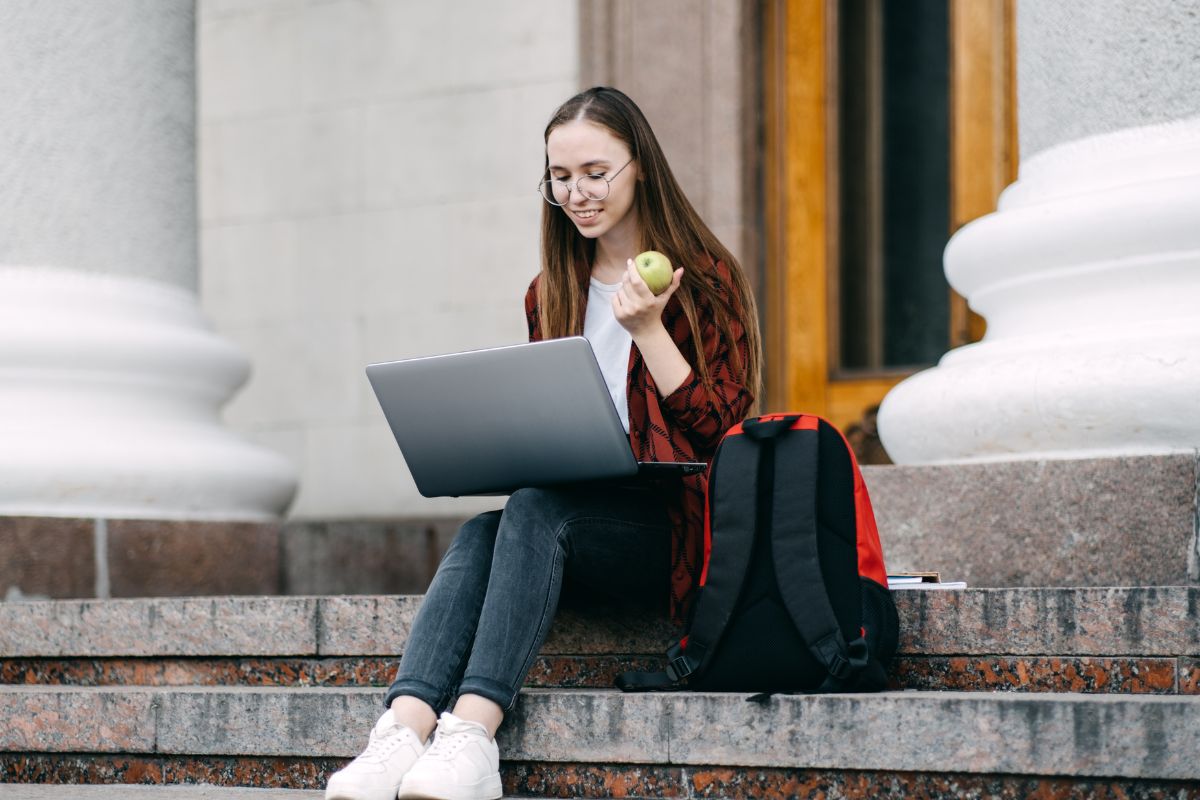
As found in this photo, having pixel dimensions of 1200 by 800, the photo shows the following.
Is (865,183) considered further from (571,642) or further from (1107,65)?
(571,642)

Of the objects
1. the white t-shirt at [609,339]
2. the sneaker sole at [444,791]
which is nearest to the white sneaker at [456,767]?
the sneaker sole at [444,791]

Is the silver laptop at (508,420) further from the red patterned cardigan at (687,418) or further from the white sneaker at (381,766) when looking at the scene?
the white sneaker at (381,766)

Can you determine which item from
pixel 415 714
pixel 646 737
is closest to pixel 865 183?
pixel 646 737

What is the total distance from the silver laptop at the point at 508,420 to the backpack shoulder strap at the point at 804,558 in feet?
0.67

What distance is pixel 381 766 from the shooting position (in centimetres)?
262

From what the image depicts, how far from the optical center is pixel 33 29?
451 centimetres

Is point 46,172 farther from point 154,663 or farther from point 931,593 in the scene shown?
point 931,593

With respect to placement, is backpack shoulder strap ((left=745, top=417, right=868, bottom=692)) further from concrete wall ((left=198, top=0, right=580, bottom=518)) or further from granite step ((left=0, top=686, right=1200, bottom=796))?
concrete wall ((left=198, top=0, right=580, bottom=518))

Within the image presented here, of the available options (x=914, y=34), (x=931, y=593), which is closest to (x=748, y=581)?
(x=931, y=593)

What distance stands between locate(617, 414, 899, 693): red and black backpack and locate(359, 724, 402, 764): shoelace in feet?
1.62

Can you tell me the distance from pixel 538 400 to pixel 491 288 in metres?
3.17

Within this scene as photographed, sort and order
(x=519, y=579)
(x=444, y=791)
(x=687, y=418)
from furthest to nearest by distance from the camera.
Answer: (x=687, y=418), (x=519, y=579), (x=444, y=791)

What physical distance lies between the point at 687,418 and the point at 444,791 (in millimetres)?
841

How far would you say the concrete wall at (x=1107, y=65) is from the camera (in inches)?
139
